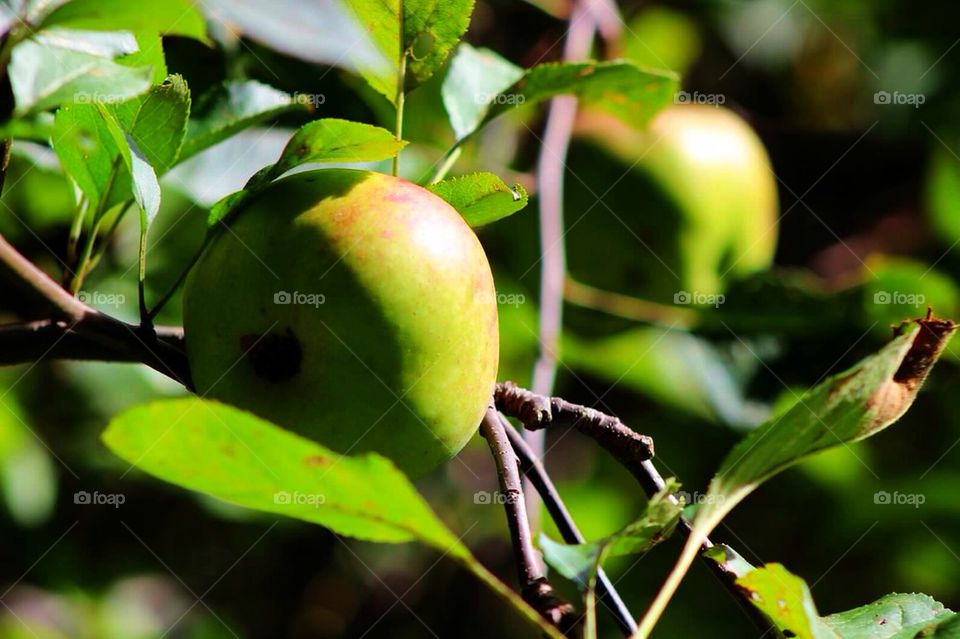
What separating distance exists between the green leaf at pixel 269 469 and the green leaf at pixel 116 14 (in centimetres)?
20

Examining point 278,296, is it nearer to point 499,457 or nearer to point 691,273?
→ point 499,457

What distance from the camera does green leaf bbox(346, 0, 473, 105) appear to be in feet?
2.40

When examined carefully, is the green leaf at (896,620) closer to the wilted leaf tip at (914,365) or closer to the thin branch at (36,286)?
the wilted leaf tip at (914,365)

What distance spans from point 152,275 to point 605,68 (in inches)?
28.6

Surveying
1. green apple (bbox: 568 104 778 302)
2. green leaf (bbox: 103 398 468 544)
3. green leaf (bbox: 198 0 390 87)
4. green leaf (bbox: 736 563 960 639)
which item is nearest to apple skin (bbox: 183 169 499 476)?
green leaf (bbox: 103 398 468 544)

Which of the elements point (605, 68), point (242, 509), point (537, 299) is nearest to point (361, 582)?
point (242, 509)

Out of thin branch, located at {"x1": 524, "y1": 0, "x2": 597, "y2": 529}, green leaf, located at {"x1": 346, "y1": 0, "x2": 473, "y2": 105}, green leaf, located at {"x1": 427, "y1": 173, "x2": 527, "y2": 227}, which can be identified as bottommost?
thin branch, located at {"x1": 524, "y1": 0, "x2": 597, "y2": 529}

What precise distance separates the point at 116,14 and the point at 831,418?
44 centimetres

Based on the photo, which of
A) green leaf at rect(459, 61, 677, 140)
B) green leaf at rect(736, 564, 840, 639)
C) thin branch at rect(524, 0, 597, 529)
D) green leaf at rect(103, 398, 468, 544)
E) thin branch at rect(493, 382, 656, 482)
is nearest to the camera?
green leaf at rect(103, 398, 468, 544)

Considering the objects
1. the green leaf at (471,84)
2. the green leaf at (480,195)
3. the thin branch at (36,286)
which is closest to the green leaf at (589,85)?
the green leaf at (471,84)

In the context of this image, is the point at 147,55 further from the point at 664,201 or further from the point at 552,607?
the point at 664,201

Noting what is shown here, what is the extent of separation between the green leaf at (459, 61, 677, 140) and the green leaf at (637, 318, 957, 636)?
352mm

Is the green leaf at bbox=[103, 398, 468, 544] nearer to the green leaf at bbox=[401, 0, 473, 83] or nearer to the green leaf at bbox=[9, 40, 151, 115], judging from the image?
the green leaf at bbox=[9, 40, 151, 115]

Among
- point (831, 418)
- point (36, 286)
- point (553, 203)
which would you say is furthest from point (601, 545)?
point (553, 203)
